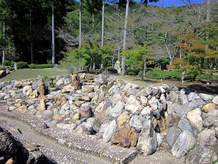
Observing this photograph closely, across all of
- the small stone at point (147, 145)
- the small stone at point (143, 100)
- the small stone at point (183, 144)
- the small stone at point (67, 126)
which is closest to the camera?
the small stone at point (183, 144)

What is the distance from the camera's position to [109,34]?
23.4 metres

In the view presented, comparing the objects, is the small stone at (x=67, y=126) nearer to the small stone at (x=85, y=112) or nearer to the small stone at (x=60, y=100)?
the small stone at (x=85, y=112)

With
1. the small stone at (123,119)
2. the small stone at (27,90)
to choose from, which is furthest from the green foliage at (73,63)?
the small stone at (123,119)

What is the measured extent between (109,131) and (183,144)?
10.2 feet

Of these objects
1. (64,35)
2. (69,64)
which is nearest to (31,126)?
(69,64)

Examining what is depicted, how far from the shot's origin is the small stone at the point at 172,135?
6.92m

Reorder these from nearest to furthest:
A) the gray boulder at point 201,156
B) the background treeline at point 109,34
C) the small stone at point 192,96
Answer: the gray boulder at point 201,156 < the small stone at point 192,96 < the background treeline at point 109,34

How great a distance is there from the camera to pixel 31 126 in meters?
8.66

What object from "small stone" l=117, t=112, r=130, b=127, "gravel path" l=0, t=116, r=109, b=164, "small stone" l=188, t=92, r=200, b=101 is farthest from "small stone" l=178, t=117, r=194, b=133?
"gravel path" l=0, t=116, r=109, b=164

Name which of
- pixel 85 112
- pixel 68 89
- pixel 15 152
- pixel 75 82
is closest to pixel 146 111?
pixel 85 112

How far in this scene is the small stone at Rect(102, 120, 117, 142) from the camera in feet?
24.2

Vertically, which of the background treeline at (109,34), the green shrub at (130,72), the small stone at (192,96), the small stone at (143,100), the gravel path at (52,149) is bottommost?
the gravel path at (52,149)

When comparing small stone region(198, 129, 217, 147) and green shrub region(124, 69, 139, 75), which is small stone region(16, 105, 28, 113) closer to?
green shrub region(124, 69, 139, 75)

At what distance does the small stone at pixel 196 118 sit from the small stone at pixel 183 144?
0.46 m
